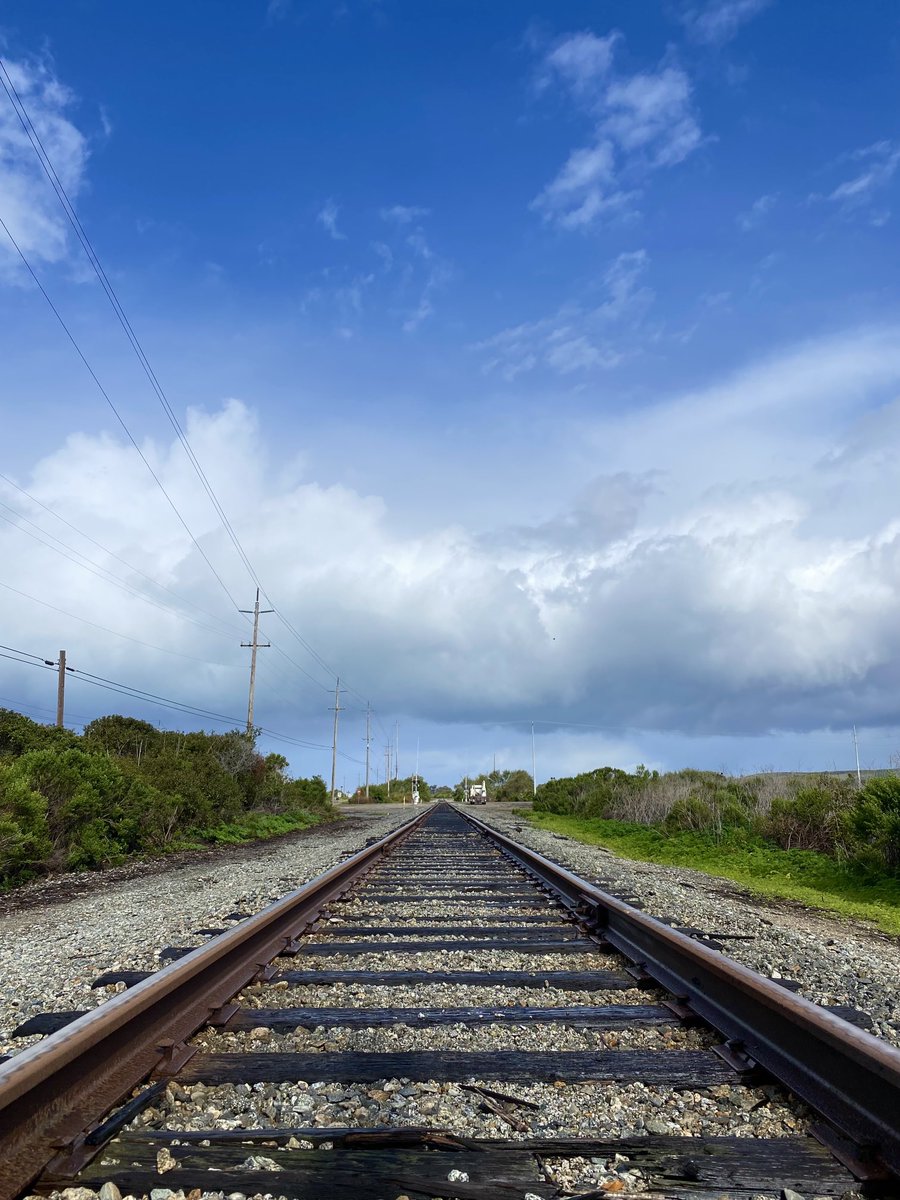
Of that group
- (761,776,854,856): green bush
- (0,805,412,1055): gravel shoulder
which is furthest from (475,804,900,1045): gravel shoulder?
(761,776,854,856): green bush

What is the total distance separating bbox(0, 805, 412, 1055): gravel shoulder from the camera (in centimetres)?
432

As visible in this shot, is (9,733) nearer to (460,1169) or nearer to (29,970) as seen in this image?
(29,970)

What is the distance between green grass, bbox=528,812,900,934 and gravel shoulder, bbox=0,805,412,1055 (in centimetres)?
572

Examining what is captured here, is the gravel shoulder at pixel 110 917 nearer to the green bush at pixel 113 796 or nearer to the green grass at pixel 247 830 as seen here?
the green bush at pixel 113 796

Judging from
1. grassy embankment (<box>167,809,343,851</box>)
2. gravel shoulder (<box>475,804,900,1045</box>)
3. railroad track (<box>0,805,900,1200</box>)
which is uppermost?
railroad track (<box>0,805,900,1200</box>)

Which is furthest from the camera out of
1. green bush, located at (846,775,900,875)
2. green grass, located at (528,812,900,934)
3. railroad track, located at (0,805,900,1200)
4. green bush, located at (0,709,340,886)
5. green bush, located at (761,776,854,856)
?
green bush, located at (761,776,854,856)

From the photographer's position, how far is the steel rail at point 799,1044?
2236 mm

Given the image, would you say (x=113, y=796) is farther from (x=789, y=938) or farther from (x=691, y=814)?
(x=691, y=814)

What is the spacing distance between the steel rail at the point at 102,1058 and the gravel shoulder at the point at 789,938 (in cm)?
270

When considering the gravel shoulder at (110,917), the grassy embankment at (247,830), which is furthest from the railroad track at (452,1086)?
the grassy embankment at (247,830)

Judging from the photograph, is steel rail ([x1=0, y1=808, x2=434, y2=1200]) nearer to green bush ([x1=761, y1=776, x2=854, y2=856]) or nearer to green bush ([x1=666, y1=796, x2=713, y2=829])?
green bush ([x1=761, y1=776, x2=854, y2=856])

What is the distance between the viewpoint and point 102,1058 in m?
2.58

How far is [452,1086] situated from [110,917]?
5.54 m

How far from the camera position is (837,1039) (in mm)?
2486
